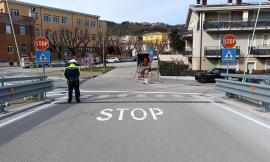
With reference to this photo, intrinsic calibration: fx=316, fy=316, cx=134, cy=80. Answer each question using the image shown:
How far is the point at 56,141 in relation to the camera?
6.47 meters

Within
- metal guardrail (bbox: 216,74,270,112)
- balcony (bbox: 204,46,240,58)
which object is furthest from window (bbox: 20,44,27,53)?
metal guardrail (bbox: 216,74,270,112)

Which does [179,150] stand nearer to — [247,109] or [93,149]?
[93,149]

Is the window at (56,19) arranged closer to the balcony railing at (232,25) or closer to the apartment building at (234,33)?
the apartment building at (234,33)

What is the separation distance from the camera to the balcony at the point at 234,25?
42625 mm

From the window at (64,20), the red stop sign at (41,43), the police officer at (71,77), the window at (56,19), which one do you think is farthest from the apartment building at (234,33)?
the window at (64,20)

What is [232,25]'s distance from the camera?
4294 cm

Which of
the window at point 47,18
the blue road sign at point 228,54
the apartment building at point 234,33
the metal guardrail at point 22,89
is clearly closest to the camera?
the metal guardrail at point 22,89

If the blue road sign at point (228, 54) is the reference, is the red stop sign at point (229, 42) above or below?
above

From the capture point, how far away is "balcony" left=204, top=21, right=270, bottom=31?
42625 millimetres

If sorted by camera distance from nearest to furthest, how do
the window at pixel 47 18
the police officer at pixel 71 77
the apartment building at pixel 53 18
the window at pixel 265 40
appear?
the police officer at pixel 71 77
the window at pixel 265 40
the apartment building at pixel 53 18
the window at pixel 47 18

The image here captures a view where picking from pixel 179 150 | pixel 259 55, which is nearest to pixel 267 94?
pixel 179 150

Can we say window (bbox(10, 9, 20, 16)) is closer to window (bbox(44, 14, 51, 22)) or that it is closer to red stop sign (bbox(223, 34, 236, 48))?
window (bbox(44, 14, 51, 22))

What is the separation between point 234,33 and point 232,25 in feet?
5.26

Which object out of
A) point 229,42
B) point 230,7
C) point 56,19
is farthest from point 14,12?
point 229,42
